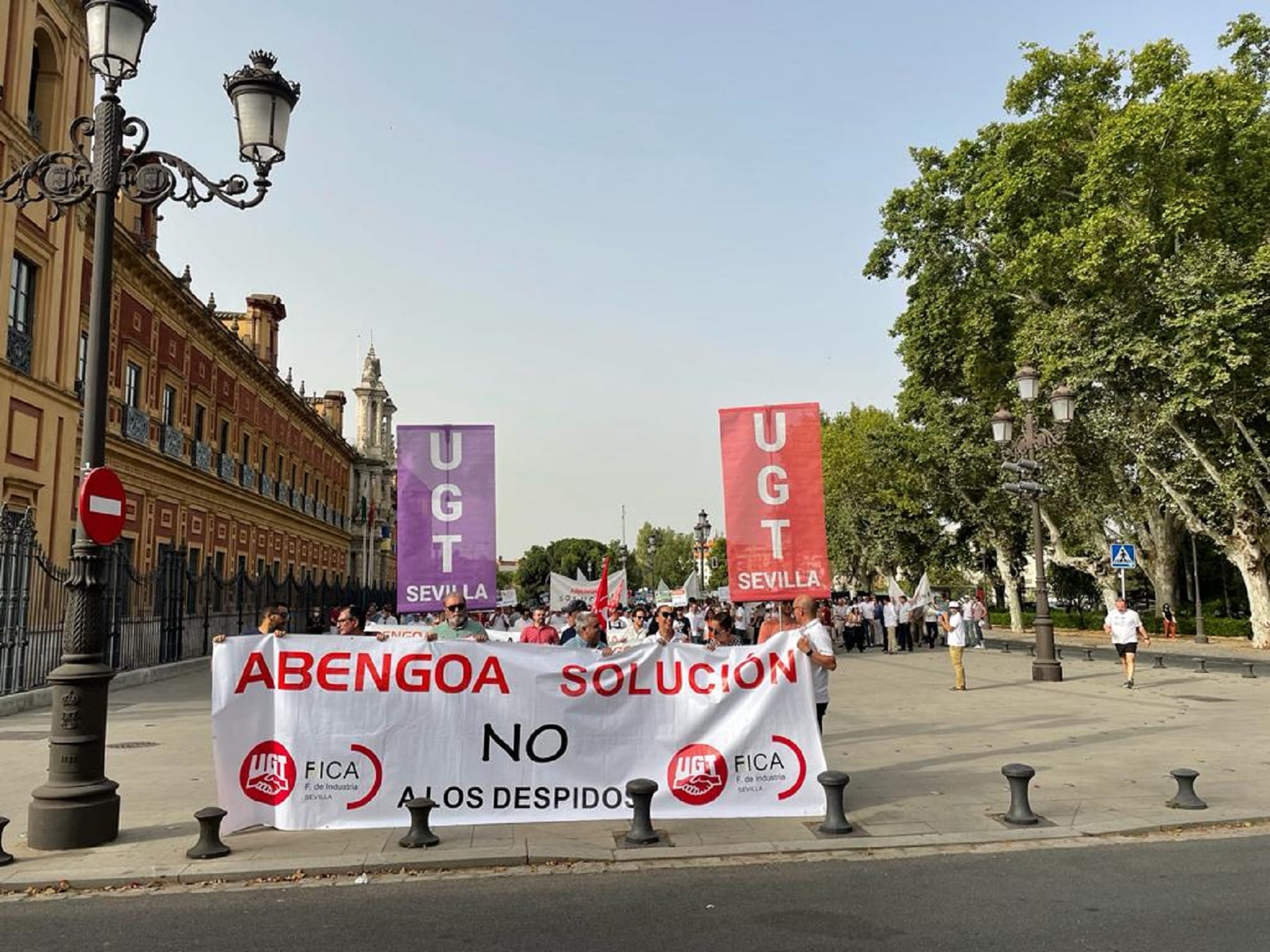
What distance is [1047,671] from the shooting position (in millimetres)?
18547

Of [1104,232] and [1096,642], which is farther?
[1096,642]

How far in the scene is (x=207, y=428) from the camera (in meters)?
32.2

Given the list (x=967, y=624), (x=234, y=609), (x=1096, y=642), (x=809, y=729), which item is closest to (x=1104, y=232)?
(x=967, y=624)

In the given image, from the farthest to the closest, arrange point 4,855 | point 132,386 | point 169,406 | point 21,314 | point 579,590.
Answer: point 169,406 < point 579,590 < point 132,386 < point 21,314 < point 4,855

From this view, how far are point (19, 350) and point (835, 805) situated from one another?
1812 cm

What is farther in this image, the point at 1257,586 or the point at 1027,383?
the point at 1257,586

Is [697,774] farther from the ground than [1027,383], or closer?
closer

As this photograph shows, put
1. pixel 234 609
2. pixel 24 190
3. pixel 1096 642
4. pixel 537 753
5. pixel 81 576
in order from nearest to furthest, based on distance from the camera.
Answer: pixel 81 576 < pixel 537 753 < pixel 24 190 < pixel 234 609 < pixel 1096 642

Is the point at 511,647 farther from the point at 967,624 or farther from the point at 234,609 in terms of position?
the point at 967,624

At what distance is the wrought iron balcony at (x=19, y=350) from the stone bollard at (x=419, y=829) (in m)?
15.5

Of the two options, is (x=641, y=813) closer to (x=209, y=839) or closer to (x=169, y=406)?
(x=209, y=839)

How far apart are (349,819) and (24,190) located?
6012 mm

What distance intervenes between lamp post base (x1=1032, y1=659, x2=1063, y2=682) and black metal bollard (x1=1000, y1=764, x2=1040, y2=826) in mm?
12211

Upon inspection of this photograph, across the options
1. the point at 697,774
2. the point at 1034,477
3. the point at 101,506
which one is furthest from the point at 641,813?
the point at 1034,477
